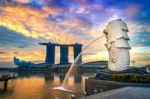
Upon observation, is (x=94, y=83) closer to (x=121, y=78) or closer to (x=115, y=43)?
(x=121, y=78)

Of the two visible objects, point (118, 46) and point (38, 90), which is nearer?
point (118, 46)

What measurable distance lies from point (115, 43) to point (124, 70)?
4.04 meters

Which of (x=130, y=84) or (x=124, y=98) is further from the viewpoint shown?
(x=130, y=84)

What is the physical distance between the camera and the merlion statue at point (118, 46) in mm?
33438

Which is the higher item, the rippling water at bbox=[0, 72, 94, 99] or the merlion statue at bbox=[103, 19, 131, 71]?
the merlion statue at bbox=[103, 19, 131, 71]

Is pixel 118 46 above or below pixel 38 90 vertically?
above

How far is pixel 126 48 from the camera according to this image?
33875 millimetres

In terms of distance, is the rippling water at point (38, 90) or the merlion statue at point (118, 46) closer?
the merlion statue at point (118, 46)

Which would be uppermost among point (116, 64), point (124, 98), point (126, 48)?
point (126, 48)

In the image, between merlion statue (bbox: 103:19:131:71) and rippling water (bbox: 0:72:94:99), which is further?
rippling water (bbox: 0:72:94:99)

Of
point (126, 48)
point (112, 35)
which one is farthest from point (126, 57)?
point (112, 35)

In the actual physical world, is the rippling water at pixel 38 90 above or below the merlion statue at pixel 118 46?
below

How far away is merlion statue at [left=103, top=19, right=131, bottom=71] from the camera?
33438 millimetres

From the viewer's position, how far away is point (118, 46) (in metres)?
33.2
